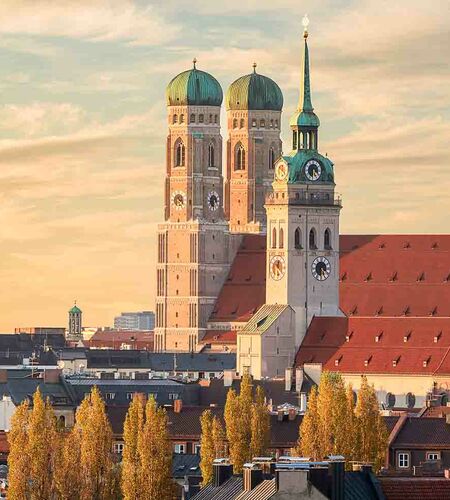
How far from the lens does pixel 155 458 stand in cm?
11412

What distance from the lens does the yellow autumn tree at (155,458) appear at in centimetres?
11200

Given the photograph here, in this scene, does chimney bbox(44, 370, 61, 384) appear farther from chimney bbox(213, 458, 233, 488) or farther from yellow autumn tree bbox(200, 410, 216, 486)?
chimney bbox(213, 458, 233, 488)

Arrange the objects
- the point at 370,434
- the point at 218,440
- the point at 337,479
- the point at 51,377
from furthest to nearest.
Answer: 1. the point at 51,377
2. the point at 370,434
3. the point at 218,440
4. the point at 337,479

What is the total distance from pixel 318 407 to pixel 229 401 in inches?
321

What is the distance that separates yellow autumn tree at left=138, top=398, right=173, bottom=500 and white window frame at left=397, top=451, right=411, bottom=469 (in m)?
17.4

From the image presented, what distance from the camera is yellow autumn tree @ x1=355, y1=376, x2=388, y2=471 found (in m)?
122

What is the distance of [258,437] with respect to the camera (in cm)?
12825

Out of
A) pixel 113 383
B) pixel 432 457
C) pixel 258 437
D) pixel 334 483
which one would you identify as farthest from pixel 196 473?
pixel 113 383

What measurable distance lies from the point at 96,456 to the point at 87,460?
1165 mm

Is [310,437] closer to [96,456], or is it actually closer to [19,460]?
[96,456]

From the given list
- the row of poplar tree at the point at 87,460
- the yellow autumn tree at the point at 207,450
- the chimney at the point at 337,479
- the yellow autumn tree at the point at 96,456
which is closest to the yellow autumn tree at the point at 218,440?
the yellow autumn tree at the point at 207,450

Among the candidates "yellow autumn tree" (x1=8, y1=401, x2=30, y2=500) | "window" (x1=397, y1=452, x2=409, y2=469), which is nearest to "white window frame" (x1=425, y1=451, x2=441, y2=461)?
"window" (x1=397, y1=452, x2=409, y2=469)

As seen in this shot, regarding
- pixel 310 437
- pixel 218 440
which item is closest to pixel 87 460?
pixel 218 440

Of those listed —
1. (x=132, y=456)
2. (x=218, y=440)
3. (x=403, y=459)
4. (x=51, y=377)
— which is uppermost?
(x=51, y=377)
